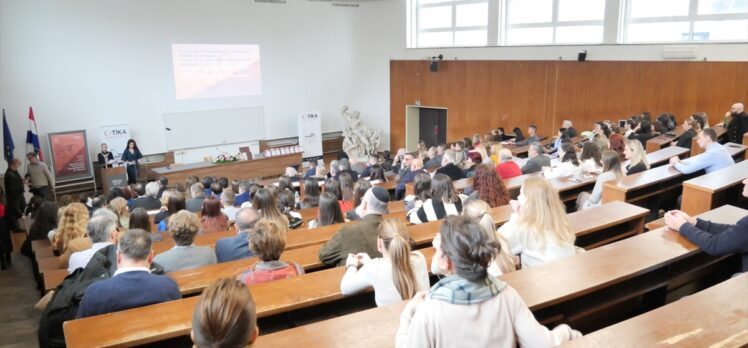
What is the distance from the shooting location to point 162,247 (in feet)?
13.9

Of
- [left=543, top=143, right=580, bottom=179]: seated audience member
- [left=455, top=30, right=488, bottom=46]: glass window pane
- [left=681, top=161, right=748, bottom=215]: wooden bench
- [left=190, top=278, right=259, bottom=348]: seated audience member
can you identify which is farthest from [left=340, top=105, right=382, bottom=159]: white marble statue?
[left=190, top=278, right=259, bottom=348]: seated audience member

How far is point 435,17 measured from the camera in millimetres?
14094

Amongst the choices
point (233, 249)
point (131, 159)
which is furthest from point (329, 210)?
point (131, 159)

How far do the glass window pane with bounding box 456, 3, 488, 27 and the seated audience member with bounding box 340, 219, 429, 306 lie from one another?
11.3 meters

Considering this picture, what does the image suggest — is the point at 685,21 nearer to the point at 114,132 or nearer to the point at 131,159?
the point at 131,159

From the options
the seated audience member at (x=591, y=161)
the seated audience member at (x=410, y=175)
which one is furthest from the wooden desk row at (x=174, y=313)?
the seated audience member at (x=410, y=175)

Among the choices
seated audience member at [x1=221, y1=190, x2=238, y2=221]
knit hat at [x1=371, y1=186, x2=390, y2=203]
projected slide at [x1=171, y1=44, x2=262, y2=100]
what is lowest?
seated audience member at [x1=221, y1=190, x2=238, y2=221]

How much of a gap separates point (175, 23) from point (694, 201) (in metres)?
11.2

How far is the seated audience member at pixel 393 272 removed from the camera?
2.37 meters

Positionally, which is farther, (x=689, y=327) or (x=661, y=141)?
(x=661, y=141)

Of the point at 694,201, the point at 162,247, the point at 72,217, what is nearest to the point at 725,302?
the point at 694,201

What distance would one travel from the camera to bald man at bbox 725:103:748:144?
23.9 feet

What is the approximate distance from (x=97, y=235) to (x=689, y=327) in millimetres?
3640

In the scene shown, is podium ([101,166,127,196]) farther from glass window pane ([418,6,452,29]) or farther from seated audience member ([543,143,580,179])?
seated audience member ([543,143,580,179])
